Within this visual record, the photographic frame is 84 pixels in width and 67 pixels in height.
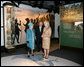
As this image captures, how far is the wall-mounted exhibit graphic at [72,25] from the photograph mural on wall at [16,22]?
7.95 feet

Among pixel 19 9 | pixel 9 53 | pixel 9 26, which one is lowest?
pixel 9 53

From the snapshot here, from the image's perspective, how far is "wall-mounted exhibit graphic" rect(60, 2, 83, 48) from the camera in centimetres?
657

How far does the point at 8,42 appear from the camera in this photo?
6793 mm

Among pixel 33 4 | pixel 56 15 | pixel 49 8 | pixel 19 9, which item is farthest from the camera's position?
pixel 56 15

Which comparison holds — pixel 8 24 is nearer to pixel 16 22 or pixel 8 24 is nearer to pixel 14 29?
pixel 14 29

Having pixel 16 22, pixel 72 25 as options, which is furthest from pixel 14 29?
pixel 72 25

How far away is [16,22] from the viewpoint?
7.52 m

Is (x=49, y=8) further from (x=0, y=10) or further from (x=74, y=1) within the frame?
(x=0, y=10)

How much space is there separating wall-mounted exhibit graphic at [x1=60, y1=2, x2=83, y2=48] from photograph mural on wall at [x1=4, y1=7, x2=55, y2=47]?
7.95ft

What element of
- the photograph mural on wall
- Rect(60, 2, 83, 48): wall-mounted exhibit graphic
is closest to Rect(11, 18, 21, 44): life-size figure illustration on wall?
the photograph mural on wall

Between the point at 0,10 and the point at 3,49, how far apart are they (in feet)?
6.75

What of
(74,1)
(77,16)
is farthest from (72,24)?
(74,1)

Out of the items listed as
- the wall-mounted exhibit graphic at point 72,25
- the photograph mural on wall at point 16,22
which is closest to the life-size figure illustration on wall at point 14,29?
the photograph mural on wall at point 16,22

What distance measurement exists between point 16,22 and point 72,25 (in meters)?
3.31
